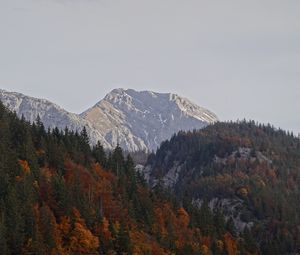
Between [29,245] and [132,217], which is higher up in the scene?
[132,217]

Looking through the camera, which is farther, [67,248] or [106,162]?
[106,162]

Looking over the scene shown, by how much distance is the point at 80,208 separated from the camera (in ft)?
440

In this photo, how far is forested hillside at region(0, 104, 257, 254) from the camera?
4582 inches

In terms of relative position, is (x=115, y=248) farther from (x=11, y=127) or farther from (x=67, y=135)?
(x=67, y=135)

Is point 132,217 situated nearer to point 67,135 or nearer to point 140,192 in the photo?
point 140,192

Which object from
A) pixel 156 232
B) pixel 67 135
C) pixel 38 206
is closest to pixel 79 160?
pixel 67 135

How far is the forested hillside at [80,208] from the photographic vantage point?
116 metres

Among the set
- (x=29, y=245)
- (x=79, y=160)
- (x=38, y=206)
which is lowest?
(x=29, y=245)

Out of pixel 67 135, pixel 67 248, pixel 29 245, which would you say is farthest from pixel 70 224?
pixel 67 135

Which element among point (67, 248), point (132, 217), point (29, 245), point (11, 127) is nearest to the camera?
point (29, 245)

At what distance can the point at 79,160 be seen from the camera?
17300 centimetres

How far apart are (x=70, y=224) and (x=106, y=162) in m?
65.3

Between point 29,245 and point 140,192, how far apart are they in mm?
73470

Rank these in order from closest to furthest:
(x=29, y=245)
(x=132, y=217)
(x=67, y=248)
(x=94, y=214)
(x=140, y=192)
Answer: (x=29, y=245) < (x=67, y=248) < (x=94, y=214) < (x=132, y=217) < (x=140, y=192)
